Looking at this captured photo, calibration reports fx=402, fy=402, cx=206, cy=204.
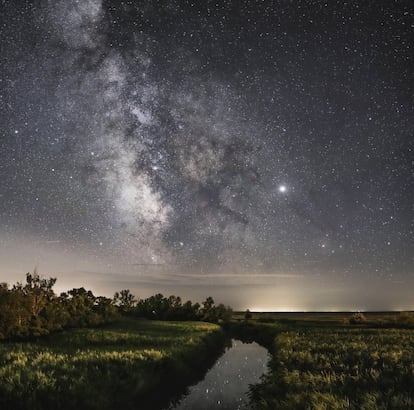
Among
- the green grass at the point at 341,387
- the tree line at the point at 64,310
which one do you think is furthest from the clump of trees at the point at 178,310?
the green grass at the point at 341,387

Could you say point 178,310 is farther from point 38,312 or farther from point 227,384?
point 227,384

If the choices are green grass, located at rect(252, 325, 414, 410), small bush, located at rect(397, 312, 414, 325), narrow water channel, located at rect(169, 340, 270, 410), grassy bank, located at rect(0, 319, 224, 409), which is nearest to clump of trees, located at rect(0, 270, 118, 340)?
grassy bank, located at rect(0, 319, 224, 409)

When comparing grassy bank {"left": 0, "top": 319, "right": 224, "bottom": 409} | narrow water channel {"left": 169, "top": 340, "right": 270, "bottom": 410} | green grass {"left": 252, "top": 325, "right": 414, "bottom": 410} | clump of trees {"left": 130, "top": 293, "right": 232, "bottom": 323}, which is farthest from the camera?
clump of trees {"left": 130, "top": 293, "right": 232, "bottom": 323}

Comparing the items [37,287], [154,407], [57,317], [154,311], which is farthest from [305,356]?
[154,311]

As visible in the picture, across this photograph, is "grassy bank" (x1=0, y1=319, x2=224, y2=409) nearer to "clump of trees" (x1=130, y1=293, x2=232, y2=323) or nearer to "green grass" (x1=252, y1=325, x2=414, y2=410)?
"green grass" (x1=252, y1=325, x2=414, y2=410)

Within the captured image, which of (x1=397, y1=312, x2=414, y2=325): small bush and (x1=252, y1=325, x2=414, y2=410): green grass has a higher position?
(x1=252, y1=325, x2=414, y2=410): green grass

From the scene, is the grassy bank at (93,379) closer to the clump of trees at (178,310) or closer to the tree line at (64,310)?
the tree line at (64,310)

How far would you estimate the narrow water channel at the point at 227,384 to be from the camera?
52.0ft

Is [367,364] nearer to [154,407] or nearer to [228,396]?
[228,396]

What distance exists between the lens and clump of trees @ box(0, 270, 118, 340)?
96.9 feet

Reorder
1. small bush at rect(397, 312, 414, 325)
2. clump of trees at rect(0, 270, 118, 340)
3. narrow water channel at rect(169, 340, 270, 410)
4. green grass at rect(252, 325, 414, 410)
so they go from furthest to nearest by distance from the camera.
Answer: small bush at rect(397, 312, 414, 325), clump of trees at rect(0, 270, 118, 340), narrow water channel at rect(169, 340, 270, 410), green grass at rect(252, 325, 414, 410)

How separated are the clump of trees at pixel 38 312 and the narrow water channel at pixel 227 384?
14783mm

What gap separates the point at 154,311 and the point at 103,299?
14.1 m

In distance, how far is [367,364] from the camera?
15.1 m
